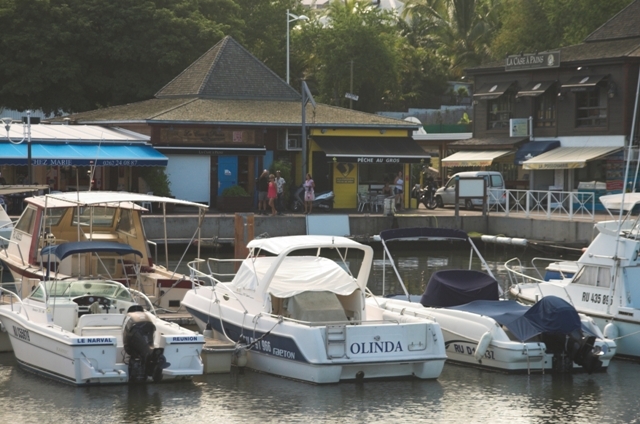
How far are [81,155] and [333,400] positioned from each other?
87.9 ft

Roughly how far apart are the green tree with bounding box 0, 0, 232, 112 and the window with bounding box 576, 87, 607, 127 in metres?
19.7

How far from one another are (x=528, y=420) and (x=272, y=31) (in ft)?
183

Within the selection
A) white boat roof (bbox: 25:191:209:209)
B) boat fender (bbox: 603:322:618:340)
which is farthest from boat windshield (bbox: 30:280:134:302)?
boat fender (bbox: 603:322:618:340)

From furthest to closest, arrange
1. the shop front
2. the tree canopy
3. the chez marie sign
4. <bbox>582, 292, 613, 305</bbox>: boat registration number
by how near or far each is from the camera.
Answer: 1. the tree canopy
2. the chez marie sign
3. the shop front
4. <bbox>582, 292, 613, 305</bbox>: boat registration number

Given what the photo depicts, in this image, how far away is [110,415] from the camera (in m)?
16.3

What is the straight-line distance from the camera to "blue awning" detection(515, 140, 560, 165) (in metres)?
49.5

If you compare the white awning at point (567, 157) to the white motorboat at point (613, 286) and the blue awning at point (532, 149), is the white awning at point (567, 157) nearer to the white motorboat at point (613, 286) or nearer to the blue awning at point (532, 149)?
the blue awning at point (532, 149)

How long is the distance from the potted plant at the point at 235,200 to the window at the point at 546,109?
14.4 meters

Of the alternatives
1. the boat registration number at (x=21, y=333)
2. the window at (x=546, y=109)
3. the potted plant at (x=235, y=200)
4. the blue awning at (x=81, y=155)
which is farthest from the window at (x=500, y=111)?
the boat registration number at (x=21, y=333)

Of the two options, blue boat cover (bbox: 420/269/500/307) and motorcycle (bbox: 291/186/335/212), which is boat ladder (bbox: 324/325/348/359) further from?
motorcycle (bbox: 291/186/335/212)

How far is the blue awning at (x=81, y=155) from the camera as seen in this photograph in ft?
134

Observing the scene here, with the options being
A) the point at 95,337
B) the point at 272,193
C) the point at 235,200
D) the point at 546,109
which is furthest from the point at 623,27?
the point at 95,337

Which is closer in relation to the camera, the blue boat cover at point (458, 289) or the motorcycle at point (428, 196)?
the blue boat cover at point (458, 289)

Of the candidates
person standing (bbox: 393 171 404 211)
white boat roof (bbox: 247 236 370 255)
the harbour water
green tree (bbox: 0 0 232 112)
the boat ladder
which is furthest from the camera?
green tree (bbox: 0 0 232 112)
